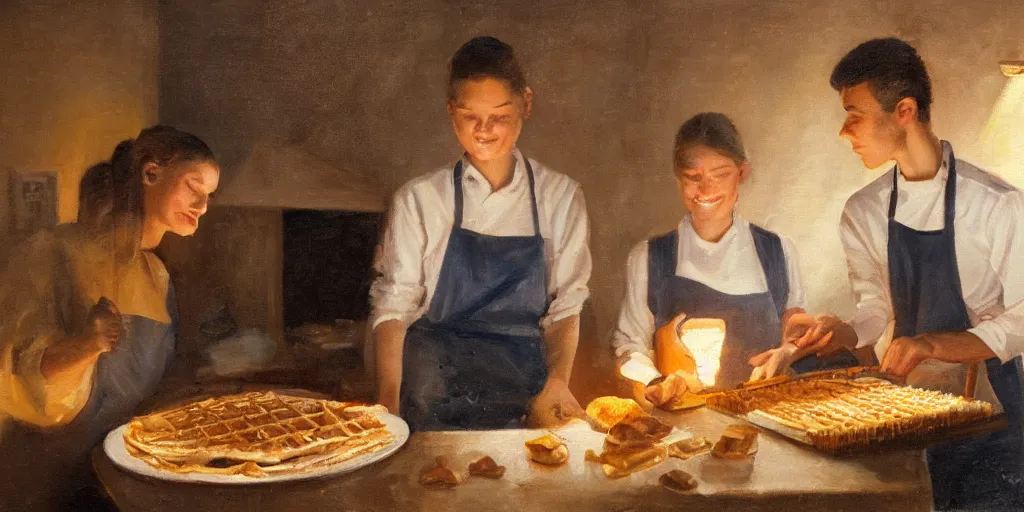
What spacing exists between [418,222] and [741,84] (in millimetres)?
1130

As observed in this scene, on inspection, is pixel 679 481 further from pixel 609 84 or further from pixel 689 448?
pixel 609 84

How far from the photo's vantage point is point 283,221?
2510 mm

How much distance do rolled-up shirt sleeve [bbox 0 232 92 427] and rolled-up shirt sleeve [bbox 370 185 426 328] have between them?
0.90 metres

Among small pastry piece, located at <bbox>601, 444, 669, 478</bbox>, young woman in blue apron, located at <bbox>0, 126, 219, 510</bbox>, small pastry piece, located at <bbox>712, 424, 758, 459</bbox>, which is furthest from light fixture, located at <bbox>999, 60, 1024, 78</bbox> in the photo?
young woman in blue apron, located at <bbox>0, 126, 219, 510</bbox>

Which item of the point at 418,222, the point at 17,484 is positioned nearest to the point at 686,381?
the point at 418,222

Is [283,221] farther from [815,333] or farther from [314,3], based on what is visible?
[815,333]

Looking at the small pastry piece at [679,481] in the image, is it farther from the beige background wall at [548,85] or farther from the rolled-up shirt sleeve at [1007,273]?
the rolled-up shirt sleeve at [1007,273]

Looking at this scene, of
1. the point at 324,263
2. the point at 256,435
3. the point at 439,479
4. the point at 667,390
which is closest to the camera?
the point at 439,479

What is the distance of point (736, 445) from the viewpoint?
1.80 meters

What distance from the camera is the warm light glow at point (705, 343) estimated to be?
2652 mm

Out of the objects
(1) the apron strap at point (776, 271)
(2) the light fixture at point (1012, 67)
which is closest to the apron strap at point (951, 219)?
(2) the light fixture at point (1012, 67)

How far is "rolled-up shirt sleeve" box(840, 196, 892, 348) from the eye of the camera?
2705 millimetres

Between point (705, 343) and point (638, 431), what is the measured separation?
0.94 m

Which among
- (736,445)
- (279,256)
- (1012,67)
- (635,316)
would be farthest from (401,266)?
(1012,67)
